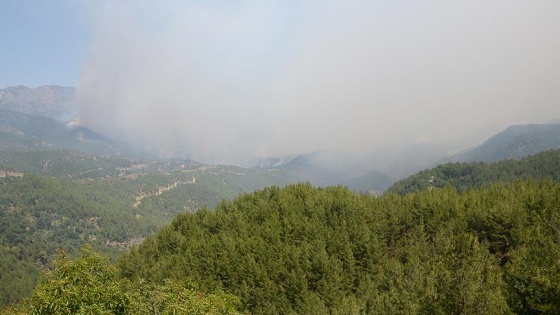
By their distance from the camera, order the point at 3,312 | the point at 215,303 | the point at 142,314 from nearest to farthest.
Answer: the point at 142,314 → the point at 3,312 → the point at 215,303

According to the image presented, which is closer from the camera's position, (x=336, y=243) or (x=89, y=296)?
(x=89, y=296)

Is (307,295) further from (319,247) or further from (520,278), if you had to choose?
(520,278)

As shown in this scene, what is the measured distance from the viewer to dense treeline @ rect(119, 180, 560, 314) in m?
71.9

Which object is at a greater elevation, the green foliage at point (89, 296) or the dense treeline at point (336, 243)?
the green foliage at point (89, 296)

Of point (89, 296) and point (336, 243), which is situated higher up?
point (89, 296)

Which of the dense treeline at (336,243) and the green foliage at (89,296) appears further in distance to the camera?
the dense treeline at (336,243)

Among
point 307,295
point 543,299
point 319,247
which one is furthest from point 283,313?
point 543,299

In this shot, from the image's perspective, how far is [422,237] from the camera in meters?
85.1

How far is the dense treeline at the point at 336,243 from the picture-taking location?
236 feet

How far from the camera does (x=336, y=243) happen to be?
295ft

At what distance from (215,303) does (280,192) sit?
110 m

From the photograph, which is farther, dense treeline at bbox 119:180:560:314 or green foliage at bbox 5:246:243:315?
dense treeline at bbox 119:180:560:314

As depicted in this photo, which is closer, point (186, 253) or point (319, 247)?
point (319, 247)

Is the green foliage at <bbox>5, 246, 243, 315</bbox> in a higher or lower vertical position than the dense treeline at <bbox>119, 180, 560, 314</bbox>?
higher
